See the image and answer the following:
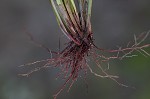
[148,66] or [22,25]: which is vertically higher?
[22,25]

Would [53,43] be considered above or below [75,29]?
below

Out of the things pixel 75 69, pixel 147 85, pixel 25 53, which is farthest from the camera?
pixel 25 53

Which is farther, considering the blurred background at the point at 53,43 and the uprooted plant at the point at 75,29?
the blurred background at the point at 53,43

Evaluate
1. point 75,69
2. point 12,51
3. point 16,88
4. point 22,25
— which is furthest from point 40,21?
point 75,69

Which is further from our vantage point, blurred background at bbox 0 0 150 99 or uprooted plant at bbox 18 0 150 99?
blurred background at bbox 0 0 150 99

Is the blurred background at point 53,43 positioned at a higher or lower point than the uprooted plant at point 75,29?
lower

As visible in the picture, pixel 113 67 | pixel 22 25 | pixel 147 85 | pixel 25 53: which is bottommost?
pixel 147 85

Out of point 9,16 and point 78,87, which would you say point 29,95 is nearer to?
point 78,87

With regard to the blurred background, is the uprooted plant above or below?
above
